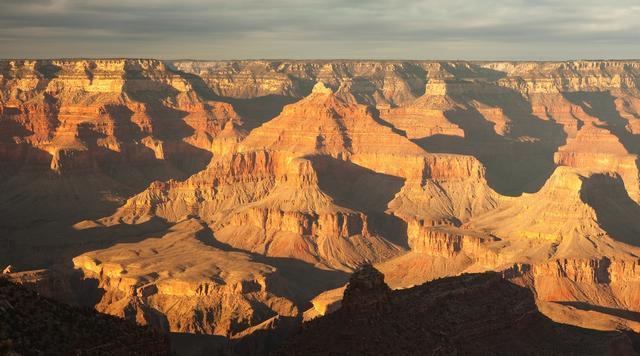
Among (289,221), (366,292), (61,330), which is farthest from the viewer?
(289,221)

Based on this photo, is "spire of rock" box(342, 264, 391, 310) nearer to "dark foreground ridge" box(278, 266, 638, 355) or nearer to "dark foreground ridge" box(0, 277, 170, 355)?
"dark foreground ridge" box(278, 266, 638, 355)

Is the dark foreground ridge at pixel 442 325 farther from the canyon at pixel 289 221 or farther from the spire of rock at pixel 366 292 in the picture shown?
the canyon at pixel 289 221

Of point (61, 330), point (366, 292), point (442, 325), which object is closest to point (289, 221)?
point (442, 325)

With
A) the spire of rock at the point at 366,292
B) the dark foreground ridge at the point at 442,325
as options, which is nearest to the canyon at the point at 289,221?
the dark foreground ridge at the point at 442,325

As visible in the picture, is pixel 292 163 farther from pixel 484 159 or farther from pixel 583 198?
pixel 484 159

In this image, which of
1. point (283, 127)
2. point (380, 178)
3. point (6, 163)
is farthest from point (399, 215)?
point (6, 163)

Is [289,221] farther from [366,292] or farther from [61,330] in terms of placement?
[61,330]

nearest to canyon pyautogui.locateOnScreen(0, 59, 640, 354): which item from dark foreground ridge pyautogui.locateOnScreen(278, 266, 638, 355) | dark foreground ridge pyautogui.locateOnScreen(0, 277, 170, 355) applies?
dark foreground ridge pyautogui.locateOnScreen(278, 266, 638, 355)
